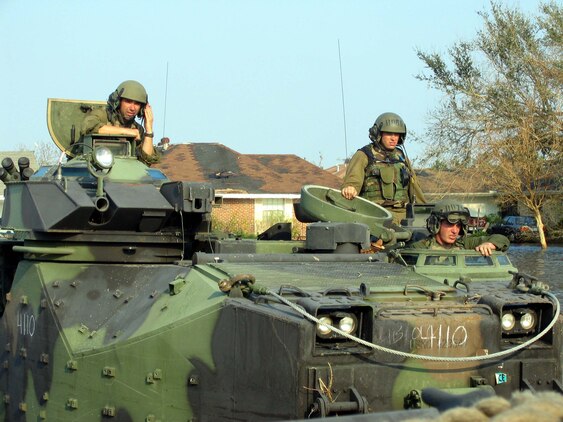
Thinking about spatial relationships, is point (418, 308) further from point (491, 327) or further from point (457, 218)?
point (457, 218)

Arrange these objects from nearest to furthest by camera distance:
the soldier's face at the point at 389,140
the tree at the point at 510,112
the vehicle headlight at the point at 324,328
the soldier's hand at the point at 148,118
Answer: the vehicle headlight at the point at 324,328 → the soldier's hand at the point at 148,118 → the soldier's face at the point at 389,140 → the tree at the point at 510,112

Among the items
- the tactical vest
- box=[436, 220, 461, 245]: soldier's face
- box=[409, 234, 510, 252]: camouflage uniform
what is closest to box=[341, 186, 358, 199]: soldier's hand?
the tactical vest

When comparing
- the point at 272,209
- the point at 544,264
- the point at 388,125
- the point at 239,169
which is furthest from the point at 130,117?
the point at 239,169

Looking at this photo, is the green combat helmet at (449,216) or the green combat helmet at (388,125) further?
the green combat helmet at (388,125)

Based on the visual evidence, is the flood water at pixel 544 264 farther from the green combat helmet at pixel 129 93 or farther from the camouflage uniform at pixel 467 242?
the green combat helmet at pixel 129 93

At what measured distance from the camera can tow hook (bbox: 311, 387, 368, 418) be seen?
266 inches

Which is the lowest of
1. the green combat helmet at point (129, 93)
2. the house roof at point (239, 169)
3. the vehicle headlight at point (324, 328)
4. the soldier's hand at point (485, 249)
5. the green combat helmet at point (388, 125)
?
the vehicle headlight at point (324, 328)

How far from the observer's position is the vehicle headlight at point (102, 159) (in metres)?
9.22

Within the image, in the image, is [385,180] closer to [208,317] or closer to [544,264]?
[208,317]

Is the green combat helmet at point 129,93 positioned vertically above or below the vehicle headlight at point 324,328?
above

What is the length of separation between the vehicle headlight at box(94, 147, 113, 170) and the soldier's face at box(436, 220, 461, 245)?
302cm

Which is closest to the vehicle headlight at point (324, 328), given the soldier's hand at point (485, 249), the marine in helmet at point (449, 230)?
the soldier's hand at point (485, 249)

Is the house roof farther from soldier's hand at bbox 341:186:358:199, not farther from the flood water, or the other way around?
soldier's hand at bbox 341:186:358:199

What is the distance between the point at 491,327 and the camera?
7355 mm
